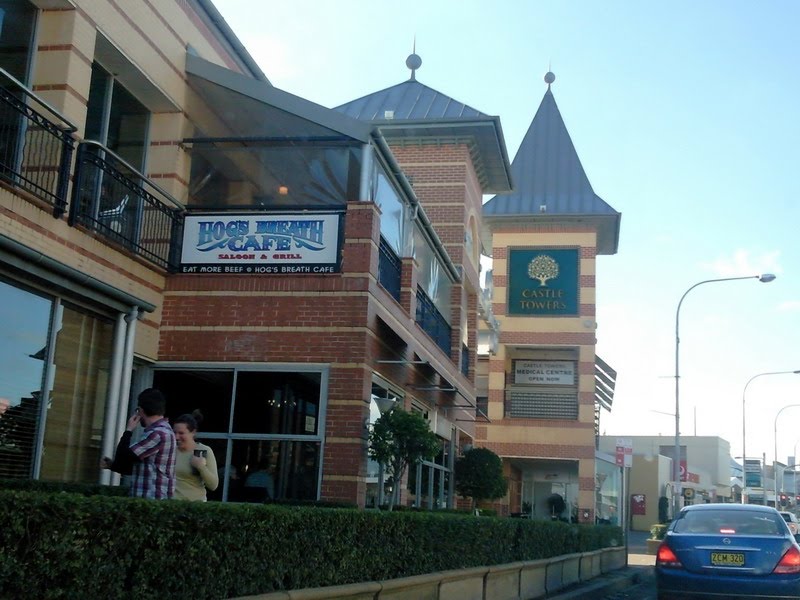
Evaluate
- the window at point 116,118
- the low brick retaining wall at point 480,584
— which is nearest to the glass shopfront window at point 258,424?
the low brick retaining wall at point 480,584

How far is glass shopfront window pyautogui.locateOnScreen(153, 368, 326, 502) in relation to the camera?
12.7 m

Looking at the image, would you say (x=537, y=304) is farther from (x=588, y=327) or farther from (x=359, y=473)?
(x=359, y=473)

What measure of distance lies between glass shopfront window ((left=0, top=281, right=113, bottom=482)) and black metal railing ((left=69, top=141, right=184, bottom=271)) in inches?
43.1

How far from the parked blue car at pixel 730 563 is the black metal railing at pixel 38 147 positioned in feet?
26.3

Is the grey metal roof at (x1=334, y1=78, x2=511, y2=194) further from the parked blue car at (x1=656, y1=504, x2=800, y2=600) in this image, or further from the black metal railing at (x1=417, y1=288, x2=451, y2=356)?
the parked blue car at (x1=656, y1=504, x2=800, y2=600)

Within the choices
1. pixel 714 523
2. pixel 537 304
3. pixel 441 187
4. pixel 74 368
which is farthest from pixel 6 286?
pixel 537 304

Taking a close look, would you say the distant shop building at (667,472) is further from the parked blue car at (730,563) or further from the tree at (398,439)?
the parked blue car at (730,563)

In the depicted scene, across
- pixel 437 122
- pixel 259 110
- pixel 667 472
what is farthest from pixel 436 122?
pixel 667 472

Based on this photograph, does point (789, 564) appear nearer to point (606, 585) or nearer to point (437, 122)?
point (606, 585)

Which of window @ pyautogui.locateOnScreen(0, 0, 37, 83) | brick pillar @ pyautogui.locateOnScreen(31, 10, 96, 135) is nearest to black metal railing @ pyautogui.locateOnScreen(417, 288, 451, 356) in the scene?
brick pillar @ pyautogui.locateOnScreen(31, 10, 96, 135)

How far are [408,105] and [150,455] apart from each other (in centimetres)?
1865

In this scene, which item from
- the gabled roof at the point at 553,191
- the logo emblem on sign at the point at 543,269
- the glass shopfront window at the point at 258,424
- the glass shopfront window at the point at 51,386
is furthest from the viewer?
the logo emblem on sign at the point at 543,269

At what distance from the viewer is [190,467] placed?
Result: 7637mm

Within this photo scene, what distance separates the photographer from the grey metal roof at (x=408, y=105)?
2330 cm
